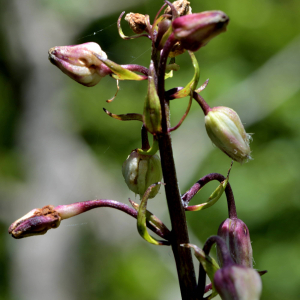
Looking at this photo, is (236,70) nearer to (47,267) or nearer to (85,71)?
(47,267)

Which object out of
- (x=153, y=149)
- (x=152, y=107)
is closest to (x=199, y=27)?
(x=152, y=107)

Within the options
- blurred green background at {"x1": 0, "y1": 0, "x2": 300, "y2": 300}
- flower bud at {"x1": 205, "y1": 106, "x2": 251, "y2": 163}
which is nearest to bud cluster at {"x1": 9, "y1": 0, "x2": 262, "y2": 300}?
flower bud at {"x1": 205, "y1": 106, "x2": 251, "y2": 163}

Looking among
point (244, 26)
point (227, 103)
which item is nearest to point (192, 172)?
point (227, 103)

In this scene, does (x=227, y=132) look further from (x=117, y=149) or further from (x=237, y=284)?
(x=117, y=149)

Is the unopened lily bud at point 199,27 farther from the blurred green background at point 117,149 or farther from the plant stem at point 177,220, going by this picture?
the blurred green background at point 117,149

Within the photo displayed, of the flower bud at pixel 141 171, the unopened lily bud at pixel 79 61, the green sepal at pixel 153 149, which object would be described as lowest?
the flower bud at pixel 141 171

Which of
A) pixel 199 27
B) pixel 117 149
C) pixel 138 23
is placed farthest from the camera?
pixel 117 149

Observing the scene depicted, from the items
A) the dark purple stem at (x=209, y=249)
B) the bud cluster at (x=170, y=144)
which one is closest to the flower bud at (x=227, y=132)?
the bud cluster at (x=170, y=144)
